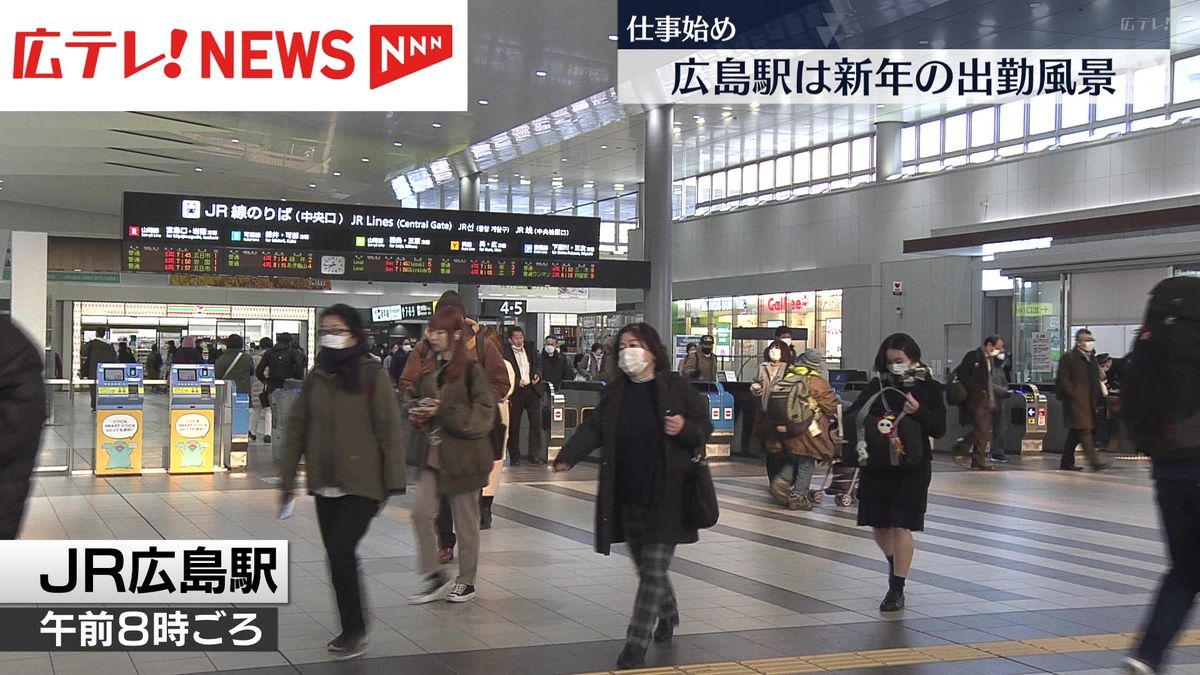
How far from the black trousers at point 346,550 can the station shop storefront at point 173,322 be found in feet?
114

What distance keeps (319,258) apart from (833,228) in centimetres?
1410

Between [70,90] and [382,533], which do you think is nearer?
[382,533]

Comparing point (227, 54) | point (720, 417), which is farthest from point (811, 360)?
point (227, 54)

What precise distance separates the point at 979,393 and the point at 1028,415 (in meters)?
2.89

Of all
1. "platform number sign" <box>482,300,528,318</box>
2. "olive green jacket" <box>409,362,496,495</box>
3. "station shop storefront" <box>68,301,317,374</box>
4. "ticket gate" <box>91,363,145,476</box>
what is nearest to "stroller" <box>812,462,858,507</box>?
"olive green jacket" <box>409,362,496,495</box>

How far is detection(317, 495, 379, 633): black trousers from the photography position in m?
5.45

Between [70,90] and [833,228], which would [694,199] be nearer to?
[833,228]

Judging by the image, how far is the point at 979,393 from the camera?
15422 millimetres

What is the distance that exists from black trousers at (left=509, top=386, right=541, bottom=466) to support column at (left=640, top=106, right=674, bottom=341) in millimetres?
6459

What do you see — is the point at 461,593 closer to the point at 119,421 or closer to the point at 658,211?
the point at 119,421

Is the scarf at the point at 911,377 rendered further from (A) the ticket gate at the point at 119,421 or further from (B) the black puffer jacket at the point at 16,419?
(A) the ticket gate at the point at 119,421

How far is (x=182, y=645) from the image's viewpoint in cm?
552

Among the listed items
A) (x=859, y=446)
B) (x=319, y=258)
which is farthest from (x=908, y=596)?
(x=319, y=258)

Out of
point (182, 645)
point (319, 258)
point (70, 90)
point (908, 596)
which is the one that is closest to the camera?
point (182, 645)
